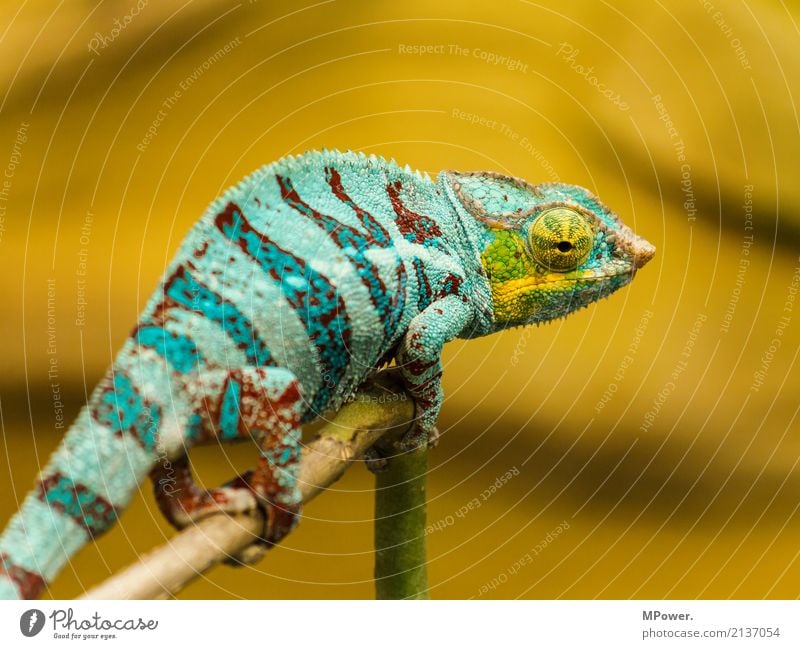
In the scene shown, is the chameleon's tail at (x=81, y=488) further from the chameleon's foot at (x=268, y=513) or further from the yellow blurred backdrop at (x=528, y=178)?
the yellow blurred backdrop at (x=528, y=178)

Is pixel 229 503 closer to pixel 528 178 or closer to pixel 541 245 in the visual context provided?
pixel 541 245

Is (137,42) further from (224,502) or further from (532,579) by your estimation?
Result: (532,579)

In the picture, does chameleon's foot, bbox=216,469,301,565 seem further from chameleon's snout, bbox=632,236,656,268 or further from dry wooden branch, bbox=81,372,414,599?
chameleon's snout, bbox=632,236,656,268

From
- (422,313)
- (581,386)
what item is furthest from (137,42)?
(581,386)

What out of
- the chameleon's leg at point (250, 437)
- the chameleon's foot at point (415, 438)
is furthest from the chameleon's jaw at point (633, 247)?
the chameleon's leg at point (250, 437)

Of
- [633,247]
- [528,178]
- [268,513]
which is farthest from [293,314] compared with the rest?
[528,178]

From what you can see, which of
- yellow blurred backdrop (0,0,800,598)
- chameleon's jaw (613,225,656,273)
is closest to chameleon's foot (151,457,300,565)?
yellow blurred backdrop (0,0,800,598)
